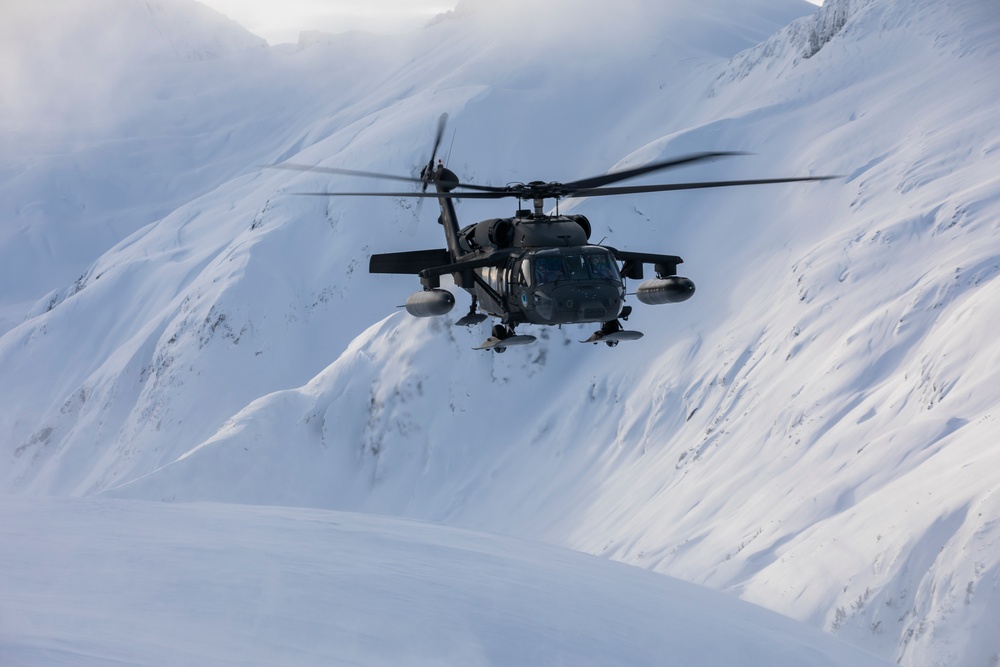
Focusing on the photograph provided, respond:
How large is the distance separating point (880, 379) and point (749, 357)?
28.8 feet

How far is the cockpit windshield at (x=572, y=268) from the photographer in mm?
17312

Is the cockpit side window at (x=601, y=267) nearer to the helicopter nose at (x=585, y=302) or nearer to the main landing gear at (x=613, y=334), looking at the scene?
the helicopter nose at (x=585, y=302)

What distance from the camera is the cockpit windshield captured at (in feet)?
56.8

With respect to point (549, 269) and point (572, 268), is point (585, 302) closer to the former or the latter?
point (572, 268)

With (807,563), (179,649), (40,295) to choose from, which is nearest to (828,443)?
(807,563)

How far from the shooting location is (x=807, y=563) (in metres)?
30.0

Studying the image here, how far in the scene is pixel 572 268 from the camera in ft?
57.1

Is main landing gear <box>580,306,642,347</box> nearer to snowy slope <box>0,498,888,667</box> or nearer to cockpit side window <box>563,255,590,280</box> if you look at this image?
cockpit side window <box>563,255,590,280</box>

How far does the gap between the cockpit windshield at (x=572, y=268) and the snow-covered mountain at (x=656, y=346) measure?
42.5 feet

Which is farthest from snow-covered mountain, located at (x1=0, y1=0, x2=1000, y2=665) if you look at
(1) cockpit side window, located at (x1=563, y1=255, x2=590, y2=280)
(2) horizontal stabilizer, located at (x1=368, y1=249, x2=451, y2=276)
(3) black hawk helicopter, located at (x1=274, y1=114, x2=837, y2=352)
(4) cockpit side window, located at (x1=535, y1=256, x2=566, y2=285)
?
(2) horizontal stabilizer, located at (x1=368, y1=249, x2=451, y2=276)

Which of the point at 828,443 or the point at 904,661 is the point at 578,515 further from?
the point at 904,661

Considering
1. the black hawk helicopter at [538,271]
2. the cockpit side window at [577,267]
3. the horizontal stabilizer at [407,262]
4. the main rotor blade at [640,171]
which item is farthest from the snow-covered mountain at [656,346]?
the horizontal stabilizer at [407,262]

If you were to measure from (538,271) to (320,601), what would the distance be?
6.62m

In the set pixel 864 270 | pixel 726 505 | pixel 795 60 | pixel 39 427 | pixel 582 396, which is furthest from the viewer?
pixel 39 427
